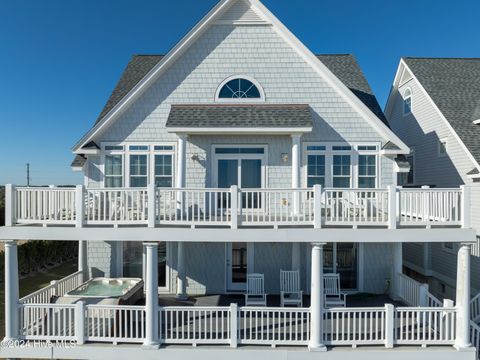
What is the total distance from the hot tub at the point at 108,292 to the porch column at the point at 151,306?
1488 millimetres

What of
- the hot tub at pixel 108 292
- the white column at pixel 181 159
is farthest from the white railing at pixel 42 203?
A: the white column at pixel 181 159

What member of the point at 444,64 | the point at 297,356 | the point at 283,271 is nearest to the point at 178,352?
the point at 297,356

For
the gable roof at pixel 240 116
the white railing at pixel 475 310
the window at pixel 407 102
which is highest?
Answer: the window at pixel 407 102

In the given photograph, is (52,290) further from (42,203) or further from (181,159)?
(181,159)

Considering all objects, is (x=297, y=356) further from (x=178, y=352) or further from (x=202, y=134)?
(x=202, y=134)

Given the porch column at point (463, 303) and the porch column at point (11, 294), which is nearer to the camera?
the porch column at point (463, 303)

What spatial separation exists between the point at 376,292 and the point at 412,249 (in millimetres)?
6101

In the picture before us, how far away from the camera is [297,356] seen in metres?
7.70

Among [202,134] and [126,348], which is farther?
[202,134]

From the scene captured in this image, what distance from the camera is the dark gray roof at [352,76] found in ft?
42.6

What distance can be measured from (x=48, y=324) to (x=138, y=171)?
5.45 m

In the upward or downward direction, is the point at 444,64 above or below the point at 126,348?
above

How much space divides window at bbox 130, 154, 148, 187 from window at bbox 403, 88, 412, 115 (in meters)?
13.9

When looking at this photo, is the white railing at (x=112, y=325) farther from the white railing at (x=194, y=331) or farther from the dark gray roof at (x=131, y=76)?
the dark gray roof at (x=131, y=76)
